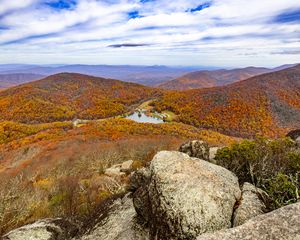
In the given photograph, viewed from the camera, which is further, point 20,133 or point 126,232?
point 20,133

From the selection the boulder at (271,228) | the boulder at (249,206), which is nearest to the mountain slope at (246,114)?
the boulder at (249,206)

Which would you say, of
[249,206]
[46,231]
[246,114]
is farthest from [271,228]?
[246,114]

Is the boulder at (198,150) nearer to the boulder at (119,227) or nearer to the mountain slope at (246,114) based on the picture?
the boulder at (119,227)

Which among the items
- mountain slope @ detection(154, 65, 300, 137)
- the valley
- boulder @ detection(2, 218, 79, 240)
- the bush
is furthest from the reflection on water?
boulder @ detection(2, 218, 79, 240)

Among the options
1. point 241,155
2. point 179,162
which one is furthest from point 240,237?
A: point 241,155

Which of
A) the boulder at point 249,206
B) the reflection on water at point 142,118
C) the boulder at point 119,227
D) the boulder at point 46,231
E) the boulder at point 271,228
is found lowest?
the reflection on water at point 142,118

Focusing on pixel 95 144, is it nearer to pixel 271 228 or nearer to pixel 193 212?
pixel 193 212

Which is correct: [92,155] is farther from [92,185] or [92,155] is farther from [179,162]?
[179,162]
